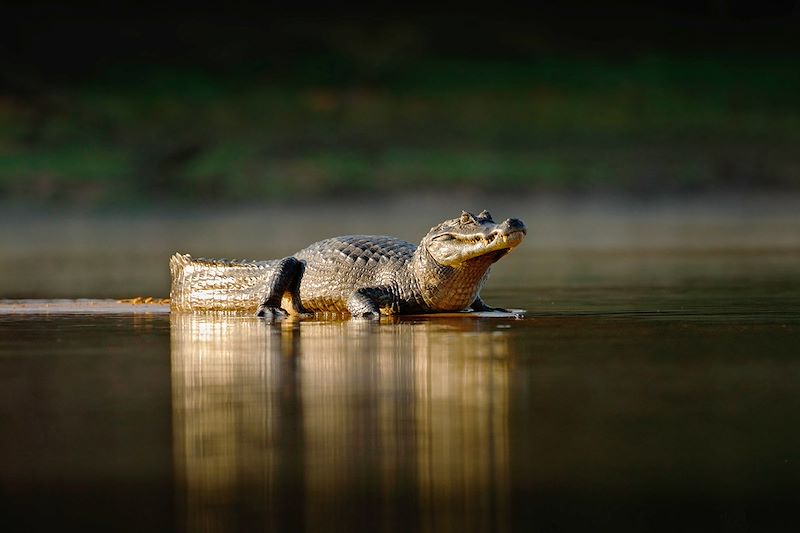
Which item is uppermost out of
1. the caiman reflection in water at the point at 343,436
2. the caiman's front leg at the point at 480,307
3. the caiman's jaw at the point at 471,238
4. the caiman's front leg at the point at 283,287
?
the caiman's jaw at the point at 471,238

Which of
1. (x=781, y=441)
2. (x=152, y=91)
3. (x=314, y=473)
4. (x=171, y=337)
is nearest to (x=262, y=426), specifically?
(x=314, y=473)

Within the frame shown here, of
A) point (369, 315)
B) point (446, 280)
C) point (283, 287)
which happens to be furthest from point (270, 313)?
point (446, 280)

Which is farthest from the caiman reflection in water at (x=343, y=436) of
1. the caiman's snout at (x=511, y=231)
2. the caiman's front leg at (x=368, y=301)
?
the caiman's front leg at (x=368, y=301)

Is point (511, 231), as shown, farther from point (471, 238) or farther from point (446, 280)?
point (446, 280)

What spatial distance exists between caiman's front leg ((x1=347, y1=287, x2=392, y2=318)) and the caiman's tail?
35.8 inches

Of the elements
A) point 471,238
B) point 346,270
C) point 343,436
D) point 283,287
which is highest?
point 471,238

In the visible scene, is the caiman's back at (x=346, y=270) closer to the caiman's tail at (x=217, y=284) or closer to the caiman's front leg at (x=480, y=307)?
the caiman's tail at (x=217, y=284)

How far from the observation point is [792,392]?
6121mm

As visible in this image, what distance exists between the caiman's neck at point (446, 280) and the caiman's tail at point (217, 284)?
51.5 inches

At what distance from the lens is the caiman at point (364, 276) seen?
10805 millimetres

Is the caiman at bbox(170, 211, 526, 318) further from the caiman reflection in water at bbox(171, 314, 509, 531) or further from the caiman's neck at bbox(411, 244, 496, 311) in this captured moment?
the caiman reflection in water at bbox(171, 314, 509, 531)

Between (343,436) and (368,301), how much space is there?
5888 millimetres

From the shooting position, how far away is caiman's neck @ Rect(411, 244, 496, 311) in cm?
1100

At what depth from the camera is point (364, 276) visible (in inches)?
451
